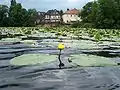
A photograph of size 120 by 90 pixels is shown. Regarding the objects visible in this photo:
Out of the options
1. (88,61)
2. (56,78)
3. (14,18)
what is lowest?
(56,78)

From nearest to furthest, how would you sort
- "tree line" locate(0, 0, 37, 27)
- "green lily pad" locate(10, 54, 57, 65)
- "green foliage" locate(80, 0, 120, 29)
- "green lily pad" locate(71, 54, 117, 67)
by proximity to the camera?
"green lily pad" locate(71, 54, 117, 67) < "green lily pad" locate(10, 54, 57, 65) < "green foliage" locate(80, 0, 120, 29) < "tree line" locate(0, 0, 37, 27)

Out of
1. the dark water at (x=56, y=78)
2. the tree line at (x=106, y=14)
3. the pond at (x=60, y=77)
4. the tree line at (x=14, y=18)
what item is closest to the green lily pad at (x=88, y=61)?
the pond at (x=60, y=77)

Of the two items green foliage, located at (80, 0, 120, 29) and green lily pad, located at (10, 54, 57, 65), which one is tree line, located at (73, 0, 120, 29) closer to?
green foliage, located at (80, 0, 120, 29)

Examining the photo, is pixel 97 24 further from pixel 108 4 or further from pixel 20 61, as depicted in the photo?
pixel 20 61

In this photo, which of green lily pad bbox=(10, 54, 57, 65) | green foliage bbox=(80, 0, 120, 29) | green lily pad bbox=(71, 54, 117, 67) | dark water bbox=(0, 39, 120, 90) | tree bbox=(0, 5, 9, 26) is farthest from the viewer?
tree bbox=(0, 5, 9, 26)

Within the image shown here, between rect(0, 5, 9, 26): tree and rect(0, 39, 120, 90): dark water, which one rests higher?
rect(0, 5, 9, 26): tree

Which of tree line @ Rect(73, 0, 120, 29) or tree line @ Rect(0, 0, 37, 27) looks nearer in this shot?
tree line @ Rect(73, 0, 120, 29)

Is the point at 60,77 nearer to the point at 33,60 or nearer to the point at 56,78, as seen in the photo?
the point at 56,78

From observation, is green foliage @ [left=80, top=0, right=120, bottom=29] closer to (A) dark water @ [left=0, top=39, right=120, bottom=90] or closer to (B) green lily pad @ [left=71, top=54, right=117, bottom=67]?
(B) green lily pad @ [left=71, top=54, right=117, bottom=67]

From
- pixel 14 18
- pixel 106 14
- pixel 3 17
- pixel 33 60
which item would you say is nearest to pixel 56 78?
pixel 33 60

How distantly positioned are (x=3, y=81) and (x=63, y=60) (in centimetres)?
264

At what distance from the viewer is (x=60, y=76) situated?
5.95 meters

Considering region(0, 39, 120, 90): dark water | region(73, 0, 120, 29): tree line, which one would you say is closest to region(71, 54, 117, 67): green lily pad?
region(0, 39, 120, 90): dark water

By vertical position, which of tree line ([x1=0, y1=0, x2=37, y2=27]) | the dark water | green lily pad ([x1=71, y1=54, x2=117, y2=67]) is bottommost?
the dark water
